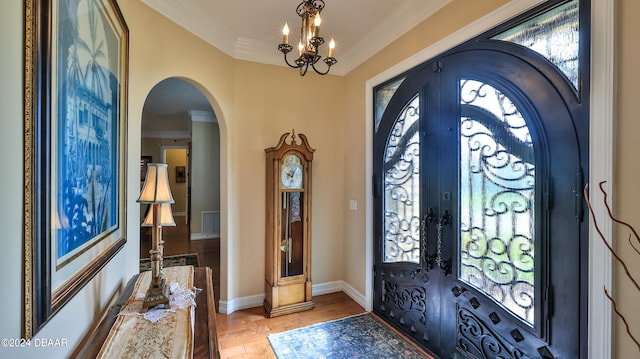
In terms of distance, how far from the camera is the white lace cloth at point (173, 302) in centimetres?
121

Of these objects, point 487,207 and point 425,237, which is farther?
point 425,237

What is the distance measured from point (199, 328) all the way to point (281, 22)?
2.59 meters

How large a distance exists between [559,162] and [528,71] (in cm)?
54

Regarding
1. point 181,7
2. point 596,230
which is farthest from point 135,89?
point 596,230

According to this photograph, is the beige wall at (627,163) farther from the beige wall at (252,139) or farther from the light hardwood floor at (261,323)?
the light hardwood floor at (261,323)

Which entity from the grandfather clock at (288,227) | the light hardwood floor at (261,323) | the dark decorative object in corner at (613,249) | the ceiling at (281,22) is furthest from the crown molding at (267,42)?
the light hardwood floor at (261,323)

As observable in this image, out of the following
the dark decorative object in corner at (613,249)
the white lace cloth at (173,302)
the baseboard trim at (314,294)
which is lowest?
the baseboard trim at (314,294)

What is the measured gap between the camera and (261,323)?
9.07 feet

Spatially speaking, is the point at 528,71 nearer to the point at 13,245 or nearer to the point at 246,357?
the point at 13,245

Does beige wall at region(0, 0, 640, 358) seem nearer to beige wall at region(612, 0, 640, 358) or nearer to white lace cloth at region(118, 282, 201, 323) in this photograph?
beige wall at region(612, 0, 640, 358)

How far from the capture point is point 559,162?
1462 millimetres

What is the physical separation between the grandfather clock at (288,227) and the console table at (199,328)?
4.52ft

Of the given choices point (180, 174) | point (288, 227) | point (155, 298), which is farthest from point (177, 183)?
point (155, 298)

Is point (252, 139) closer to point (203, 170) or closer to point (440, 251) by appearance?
point (440, 251)
